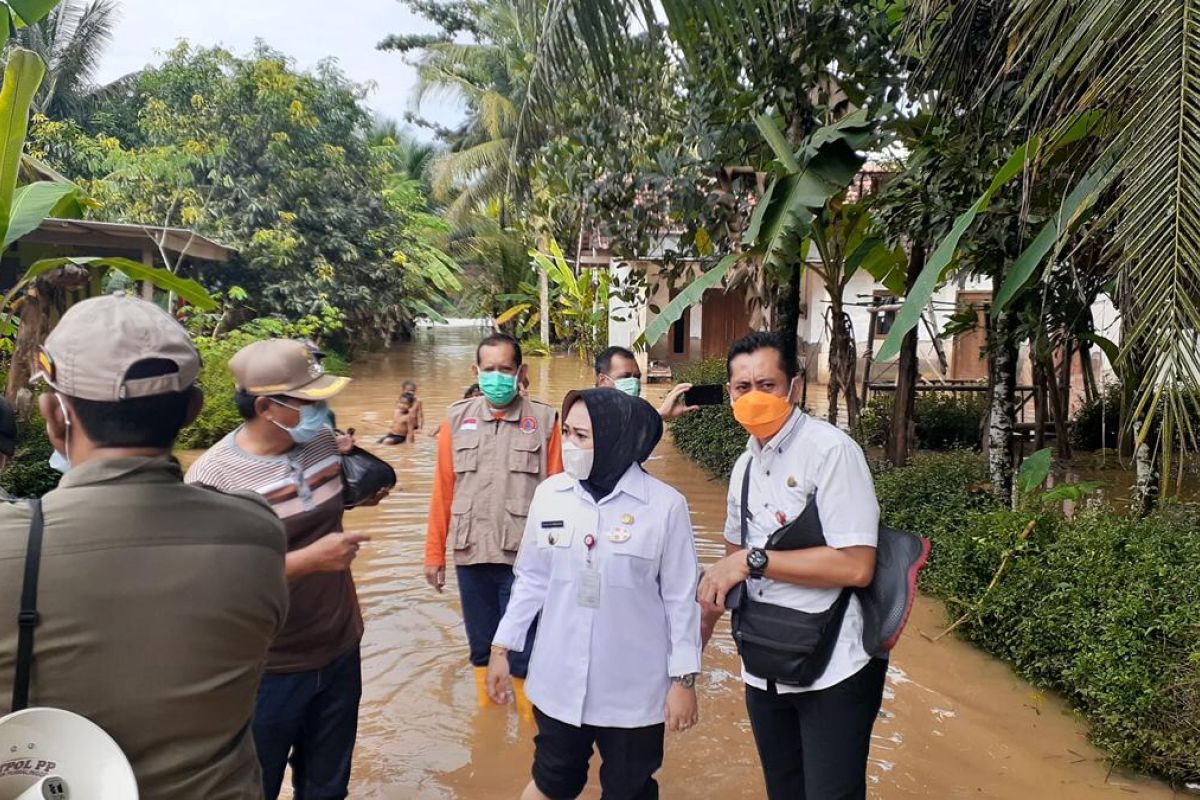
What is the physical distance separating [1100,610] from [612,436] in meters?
2.93

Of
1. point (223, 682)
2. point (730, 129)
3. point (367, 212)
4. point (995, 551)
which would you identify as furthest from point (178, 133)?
point (223, 682)

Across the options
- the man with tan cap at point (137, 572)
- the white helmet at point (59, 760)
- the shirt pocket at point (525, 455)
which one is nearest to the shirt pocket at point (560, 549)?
the man with tan cap at point (137, 572)

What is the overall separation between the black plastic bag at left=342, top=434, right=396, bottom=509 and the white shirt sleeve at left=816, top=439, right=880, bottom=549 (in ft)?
4.48

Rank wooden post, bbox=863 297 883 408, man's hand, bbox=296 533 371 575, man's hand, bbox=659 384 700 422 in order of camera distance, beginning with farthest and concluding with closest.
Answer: wooden post, bbox=863 297 883 408 → man's hand, bbox=659 384 700 422 → man's hand, bbox=296 533 371 575

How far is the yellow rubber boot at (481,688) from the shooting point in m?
4.43

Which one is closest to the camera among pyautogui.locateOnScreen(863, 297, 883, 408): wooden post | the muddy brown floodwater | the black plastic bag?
the black plastic bag

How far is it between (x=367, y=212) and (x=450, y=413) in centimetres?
1910

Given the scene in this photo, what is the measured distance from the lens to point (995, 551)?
518 centimetres

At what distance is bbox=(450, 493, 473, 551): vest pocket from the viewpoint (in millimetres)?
4145

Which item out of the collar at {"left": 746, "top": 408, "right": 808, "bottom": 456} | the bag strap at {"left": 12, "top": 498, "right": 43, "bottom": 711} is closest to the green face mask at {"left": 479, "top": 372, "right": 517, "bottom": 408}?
the collar at {"left": 746, "top": 408, "right": 808, "bottom": 456}

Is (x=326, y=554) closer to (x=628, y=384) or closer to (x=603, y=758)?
(x=603, y=758)

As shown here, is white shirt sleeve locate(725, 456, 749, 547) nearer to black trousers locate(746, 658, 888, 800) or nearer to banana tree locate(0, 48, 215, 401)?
black trousers locate(746, 658, 888, 800)

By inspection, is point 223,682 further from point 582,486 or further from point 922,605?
point 922,605

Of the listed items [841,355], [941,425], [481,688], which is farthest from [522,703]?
[941,425]
